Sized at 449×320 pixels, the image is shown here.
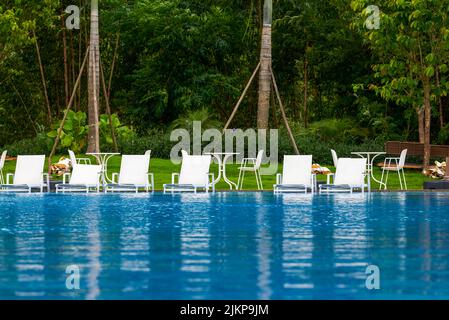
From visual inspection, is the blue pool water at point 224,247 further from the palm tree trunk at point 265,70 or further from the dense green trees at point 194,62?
the dense green trees at point 194,62

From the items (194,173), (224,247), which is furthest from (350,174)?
(224,247)

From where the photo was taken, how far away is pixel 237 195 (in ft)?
65.7

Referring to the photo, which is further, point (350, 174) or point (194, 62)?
point (194, 62)

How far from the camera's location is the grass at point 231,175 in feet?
73.5

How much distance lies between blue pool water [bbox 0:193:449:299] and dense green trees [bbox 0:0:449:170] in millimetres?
12307

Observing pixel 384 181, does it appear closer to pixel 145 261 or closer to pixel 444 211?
pixel 444 211

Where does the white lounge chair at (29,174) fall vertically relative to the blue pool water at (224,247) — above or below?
above

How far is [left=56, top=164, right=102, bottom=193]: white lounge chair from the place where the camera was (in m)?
20.3

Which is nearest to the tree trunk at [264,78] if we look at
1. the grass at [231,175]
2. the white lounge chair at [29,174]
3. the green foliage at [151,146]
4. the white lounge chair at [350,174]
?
the grass at [231,175]

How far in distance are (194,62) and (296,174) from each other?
15716 mm

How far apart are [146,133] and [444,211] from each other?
19223 mm

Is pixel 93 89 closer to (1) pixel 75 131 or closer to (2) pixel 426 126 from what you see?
(1) pixel 75 131

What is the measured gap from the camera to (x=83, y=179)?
20500mm

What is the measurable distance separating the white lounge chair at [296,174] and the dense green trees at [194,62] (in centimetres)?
952
